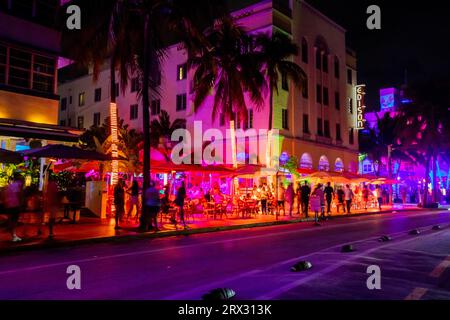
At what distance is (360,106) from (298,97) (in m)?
10.7

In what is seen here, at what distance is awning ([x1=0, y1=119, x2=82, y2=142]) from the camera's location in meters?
18.4

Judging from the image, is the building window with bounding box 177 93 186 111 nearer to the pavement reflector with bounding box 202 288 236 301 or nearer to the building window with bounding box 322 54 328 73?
the building window with bounding box 322 54 328 73

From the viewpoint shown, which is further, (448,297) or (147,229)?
(147,229)

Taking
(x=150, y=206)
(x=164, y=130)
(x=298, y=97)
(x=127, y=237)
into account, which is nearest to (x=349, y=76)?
(x=298, y=97)

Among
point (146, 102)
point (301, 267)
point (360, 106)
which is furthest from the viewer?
point (360, 106)

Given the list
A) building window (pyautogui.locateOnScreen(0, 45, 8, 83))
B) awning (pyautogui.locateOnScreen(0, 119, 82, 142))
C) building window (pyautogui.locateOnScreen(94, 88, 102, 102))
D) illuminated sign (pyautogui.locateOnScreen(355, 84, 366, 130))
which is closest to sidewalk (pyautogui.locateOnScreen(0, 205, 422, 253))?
awning (pyautogui.locateOnScreen(0, 119, 82, 142))

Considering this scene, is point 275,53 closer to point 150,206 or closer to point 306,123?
point 306,123

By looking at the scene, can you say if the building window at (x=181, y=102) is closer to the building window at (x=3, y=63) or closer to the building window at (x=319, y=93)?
the building window at (x=319, y=93)

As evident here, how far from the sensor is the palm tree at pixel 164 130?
40656 millimetres

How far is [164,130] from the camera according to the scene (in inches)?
1601
